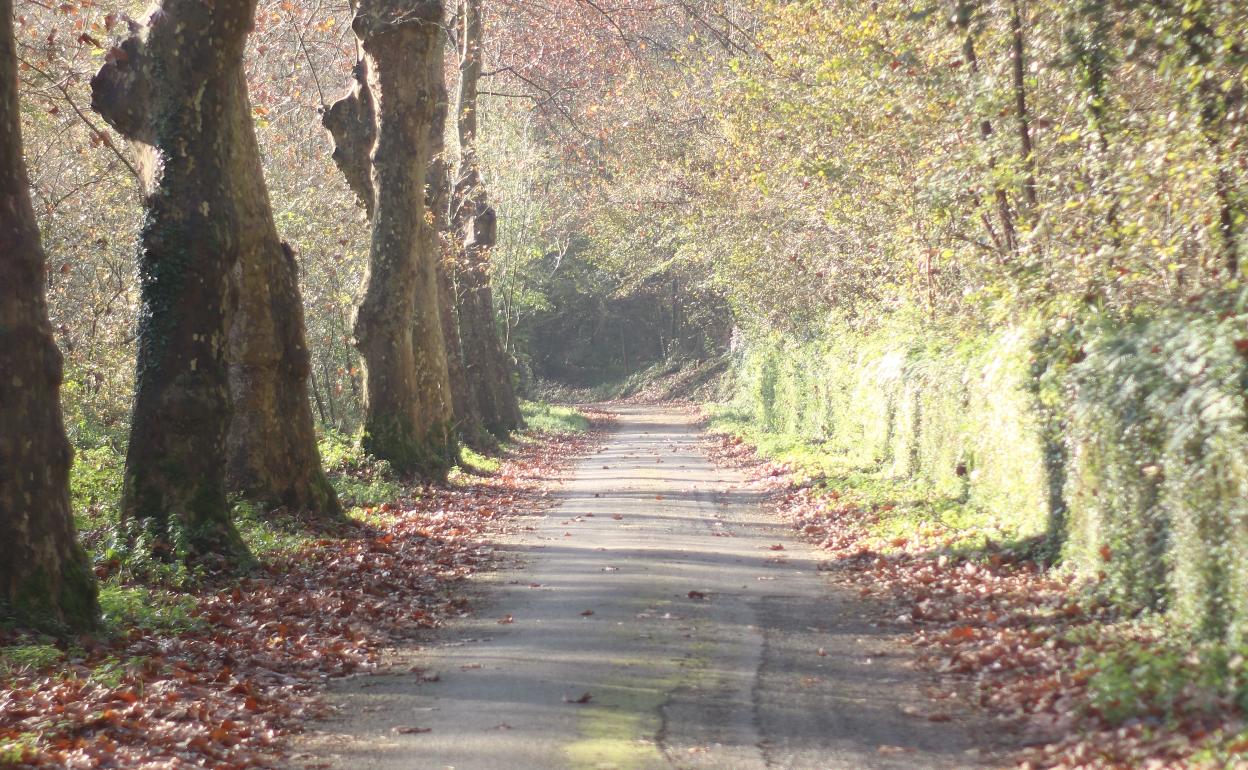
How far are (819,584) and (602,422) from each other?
115 ft

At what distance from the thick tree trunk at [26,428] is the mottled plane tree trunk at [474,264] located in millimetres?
18994

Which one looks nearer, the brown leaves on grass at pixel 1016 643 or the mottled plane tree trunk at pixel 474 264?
the brown leaves on grass at pixel 1016 643

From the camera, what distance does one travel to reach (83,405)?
2362 centimetres

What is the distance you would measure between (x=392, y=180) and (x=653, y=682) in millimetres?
12551

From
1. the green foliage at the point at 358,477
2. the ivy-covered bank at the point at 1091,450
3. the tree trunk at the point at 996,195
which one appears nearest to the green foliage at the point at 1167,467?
the ivy-covered bank at the point at 1091,450

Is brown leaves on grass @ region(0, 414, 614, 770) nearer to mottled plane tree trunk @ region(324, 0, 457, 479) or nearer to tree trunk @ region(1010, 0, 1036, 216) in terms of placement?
mottled plane tree trunk @ region(324, 0, 457, 479)

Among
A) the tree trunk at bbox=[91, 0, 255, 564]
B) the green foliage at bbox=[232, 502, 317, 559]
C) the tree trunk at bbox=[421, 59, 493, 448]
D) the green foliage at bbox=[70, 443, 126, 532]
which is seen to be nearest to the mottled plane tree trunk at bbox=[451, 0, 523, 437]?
the tree trunk at bbox=[421, 59, 493, 448]

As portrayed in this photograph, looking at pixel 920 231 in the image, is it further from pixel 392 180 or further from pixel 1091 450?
pixel 1091 450

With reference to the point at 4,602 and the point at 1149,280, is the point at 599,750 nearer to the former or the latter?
the point at 4,602

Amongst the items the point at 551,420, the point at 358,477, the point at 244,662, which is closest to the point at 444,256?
the point at 358,477

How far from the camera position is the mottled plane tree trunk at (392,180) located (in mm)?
18641

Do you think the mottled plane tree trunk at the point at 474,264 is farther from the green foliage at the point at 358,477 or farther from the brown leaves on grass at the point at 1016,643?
the brown leaves on grass at the point at 1016,643

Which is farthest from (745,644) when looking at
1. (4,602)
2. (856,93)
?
(856,93)

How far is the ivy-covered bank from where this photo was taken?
23.3 ft
